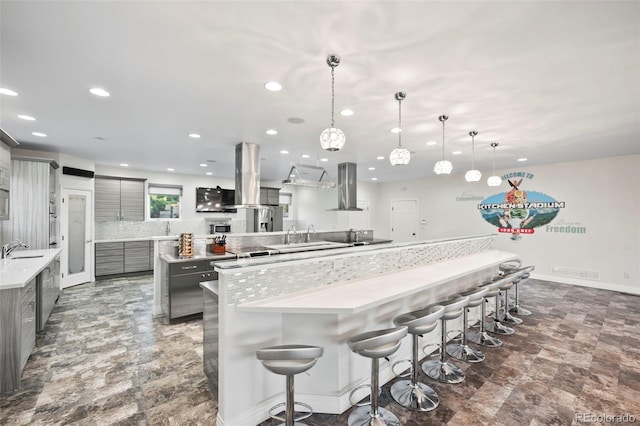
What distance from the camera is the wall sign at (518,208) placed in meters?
6.37

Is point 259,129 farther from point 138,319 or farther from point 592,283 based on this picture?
point 592,283

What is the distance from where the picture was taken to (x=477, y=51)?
196 cm

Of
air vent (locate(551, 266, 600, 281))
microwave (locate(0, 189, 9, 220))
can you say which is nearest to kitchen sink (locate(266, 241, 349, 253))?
microwave (locate(0, 189, 9, 220))

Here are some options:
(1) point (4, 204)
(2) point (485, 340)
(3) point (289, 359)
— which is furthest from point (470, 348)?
(1) point (4, 204)

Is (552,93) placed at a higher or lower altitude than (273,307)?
higher

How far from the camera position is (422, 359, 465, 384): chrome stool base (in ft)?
8.41

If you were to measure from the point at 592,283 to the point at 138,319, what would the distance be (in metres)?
A: 8.44

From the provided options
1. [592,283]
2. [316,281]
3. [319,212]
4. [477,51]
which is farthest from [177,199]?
[592,283]

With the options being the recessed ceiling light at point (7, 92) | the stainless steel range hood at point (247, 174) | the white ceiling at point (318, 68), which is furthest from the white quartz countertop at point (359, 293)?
the recessed ceiling light at point (7, 92)

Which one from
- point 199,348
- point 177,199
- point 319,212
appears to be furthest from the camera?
point 319,212

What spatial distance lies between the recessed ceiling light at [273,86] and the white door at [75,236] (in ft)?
Answer: 17.1

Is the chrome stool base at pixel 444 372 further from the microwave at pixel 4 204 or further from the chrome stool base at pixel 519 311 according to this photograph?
the microwave at pixel 4 204

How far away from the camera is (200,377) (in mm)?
2584

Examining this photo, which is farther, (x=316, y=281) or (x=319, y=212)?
(x=319, y=212)
